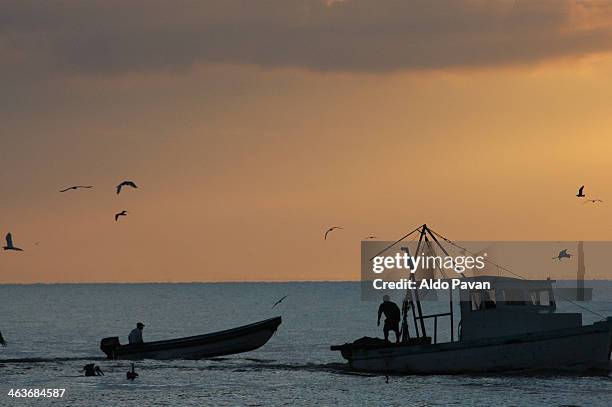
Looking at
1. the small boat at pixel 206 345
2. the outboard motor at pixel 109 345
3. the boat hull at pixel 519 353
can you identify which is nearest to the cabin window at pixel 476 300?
the boat hull at pixel 519 353

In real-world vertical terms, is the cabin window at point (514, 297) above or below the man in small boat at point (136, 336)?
above

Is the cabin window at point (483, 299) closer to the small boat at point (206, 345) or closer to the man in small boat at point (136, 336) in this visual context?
the small boat at point (206, 345)

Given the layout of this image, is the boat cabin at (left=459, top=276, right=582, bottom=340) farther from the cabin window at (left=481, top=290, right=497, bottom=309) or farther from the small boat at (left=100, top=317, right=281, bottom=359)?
the small boat at (left=100, top=317, right=281, bottom=359)

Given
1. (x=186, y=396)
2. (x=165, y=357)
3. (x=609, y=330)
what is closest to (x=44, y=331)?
(x=165, y=357)

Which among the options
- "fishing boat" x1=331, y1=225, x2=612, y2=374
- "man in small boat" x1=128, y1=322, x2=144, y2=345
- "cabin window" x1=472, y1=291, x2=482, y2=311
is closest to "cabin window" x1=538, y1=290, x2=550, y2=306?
"fishing boat" x1=331, y1=225, x2=612, y2=374

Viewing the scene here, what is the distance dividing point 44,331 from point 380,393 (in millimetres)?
75165

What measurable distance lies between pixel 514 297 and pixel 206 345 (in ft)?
63.7

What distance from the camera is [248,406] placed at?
4781 centimetres

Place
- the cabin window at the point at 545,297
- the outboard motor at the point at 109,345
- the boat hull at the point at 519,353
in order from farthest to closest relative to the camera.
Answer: the outboard motor at the point at 109,345 < the cabin window at the point at 545,297 < the boat hull at the point at 519,353

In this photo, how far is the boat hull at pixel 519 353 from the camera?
4938 centimetres

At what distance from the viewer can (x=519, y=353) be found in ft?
163

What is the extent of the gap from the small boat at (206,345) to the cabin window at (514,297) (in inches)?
635

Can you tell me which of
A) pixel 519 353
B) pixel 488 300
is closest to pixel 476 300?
pixel 488 300

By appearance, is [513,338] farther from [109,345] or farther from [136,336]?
[109,345]
